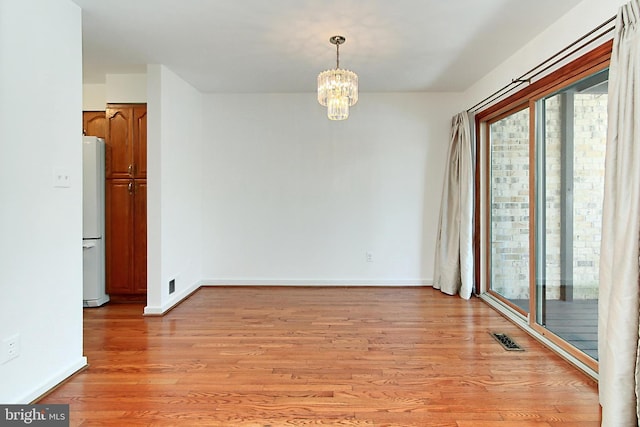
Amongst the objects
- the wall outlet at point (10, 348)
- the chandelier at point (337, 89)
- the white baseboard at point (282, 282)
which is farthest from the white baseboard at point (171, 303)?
the chandelier at point (337, 89)

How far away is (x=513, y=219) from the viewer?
3859 millimetres

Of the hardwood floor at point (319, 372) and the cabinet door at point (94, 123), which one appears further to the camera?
the cabinet door at point (94, 123)

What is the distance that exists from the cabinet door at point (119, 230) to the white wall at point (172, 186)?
20.5 inches

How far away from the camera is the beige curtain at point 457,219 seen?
436 centimetres

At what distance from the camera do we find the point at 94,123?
4.29 metres

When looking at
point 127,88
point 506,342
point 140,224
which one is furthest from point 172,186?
point 506,342

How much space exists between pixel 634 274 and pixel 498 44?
2.34m

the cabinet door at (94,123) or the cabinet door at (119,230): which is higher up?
the cabinet door at (94,123)

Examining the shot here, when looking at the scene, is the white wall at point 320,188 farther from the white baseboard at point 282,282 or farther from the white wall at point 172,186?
the white wall at point 172,186

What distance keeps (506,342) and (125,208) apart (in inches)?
161

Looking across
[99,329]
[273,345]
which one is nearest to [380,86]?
[273,345]

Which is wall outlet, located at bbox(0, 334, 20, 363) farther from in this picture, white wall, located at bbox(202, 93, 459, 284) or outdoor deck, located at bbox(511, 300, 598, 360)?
outdoor deck, located at bbox(511, 300, 598, 360)

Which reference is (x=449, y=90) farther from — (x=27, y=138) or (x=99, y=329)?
(x=99, y=329)

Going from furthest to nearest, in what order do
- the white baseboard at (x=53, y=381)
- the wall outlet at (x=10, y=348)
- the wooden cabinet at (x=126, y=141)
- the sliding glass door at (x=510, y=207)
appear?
the wooden cabinet at (x=126, y=141) → the sliding glass door at (x=510, y=207) → the white baseboard at (x=53, y=381) → the wall outlet at (x=10, y=348)
